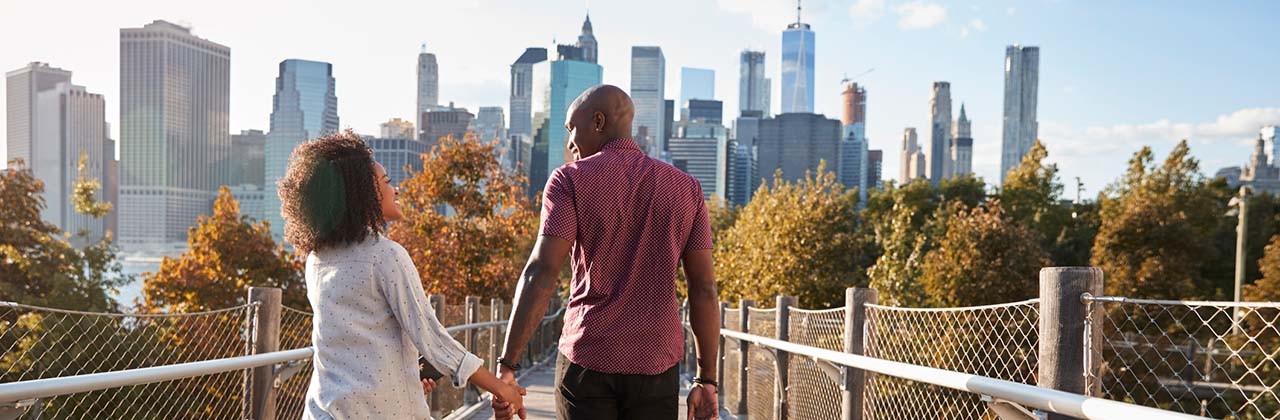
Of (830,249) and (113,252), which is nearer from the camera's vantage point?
(113,252)

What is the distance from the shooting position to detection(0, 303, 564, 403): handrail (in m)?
2.27

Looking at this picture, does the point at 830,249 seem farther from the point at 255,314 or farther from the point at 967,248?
the point at 255,314

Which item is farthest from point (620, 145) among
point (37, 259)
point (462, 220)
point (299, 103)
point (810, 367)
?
point (299, 103)

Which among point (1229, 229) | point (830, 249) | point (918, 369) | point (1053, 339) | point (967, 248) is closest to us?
point (1053, 339)

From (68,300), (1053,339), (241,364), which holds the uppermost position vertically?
(1053,339)

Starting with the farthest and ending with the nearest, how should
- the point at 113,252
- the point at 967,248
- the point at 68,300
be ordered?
the point at 113,252 → the point at 967,248 → the point at 68,300

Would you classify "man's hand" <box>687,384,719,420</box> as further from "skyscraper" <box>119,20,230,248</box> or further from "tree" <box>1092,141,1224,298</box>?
"skyscraper" <box>119,20,230,248</box>

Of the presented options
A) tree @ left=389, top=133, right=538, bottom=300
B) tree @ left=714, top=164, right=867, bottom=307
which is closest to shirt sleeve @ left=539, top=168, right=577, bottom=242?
tree @ left=389, top=133, right=538, bottom=300

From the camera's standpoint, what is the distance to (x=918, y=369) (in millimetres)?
2824

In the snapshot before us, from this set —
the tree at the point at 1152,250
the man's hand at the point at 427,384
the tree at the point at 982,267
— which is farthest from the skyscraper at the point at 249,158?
the man's hand at the point at 427,384

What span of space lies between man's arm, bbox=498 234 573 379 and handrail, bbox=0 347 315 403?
0.99 meters

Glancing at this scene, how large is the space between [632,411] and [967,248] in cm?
2102

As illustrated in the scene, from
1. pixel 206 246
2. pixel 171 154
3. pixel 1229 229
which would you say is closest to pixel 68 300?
pixel 206 246

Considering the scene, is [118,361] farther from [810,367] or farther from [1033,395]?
[1033,395]
